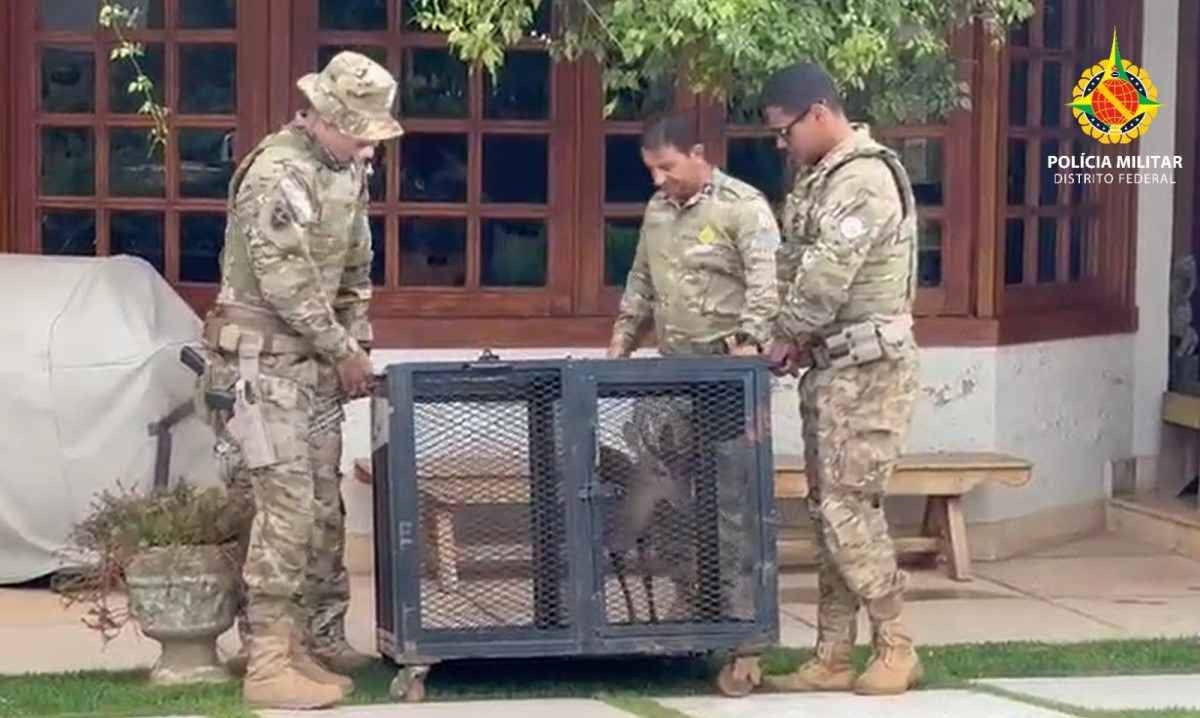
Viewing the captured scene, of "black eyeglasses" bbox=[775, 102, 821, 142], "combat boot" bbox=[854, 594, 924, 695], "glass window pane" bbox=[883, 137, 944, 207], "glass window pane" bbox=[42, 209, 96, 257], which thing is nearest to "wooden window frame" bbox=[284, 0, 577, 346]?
"glass window pane" bbox=[42, 209, 96, 257]

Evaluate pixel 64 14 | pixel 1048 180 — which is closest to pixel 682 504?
pixel 64 14

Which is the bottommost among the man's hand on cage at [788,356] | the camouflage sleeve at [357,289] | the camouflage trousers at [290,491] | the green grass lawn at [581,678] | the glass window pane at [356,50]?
the green grass lawn at [581,678]

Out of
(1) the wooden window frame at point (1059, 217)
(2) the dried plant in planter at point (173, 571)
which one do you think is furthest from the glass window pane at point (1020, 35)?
(2) the dried plant in planter at point (173, 571)

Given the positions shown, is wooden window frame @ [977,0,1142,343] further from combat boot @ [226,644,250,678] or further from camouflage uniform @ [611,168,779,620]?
combat boot @ [226,644,250,678]

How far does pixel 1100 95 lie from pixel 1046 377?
1484 mm

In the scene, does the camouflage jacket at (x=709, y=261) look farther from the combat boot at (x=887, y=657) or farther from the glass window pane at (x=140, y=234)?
the glass window pane at (x=140, y=234)

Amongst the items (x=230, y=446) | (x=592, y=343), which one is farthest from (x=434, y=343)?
(x=230, y=446)

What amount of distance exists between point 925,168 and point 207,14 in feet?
10.7

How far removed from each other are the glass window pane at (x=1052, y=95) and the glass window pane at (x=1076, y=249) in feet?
1.80

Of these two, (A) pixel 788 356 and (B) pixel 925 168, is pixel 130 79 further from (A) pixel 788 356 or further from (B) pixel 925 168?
(A) pixel 788 356

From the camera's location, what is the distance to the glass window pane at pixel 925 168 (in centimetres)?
1090

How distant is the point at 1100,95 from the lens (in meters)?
11.7

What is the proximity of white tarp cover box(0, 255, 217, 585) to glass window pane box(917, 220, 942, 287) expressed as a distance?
334 cm

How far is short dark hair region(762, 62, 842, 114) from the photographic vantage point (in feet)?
25.3
